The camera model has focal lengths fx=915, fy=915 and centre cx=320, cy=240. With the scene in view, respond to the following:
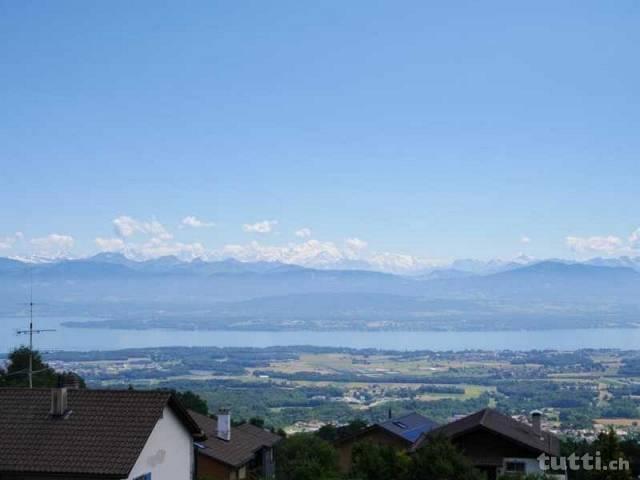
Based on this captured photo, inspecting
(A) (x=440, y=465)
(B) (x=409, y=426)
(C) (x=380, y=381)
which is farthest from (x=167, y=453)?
(C) (x=380, y=381)

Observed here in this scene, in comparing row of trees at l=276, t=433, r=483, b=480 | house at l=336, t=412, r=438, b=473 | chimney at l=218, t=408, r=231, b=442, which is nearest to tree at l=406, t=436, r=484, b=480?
row of trees at l=276, t=433, r=483, b=480

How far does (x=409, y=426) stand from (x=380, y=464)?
10.1 meters

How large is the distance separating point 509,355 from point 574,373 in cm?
3229

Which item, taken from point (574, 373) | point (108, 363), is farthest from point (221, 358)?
point (574, 373)

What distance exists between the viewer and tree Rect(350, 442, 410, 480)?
21219mm

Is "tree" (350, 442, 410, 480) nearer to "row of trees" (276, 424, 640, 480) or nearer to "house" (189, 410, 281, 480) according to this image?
"row of trees" (276, 424, 640, 480)

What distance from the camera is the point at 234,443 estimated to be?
91.8 feet

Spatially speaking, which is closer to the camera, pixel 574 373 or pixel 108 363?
Answer: pixel 574 373

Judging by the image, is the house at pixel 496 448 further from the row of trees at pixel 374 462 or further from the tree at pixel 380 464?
the row of trees at pixel 374 462

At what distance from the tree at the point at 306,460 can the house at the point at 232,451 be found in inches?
33.1

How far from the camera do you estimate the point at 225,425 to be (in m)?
27.9

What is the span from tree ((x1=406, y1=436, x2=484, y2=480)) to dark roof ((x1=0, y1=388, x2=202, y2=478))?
637cm

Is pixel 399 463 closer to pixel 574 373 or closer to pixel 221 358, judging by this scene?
pixel 574 373

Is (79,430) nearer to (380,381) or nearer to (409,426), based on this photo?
(409,426)
